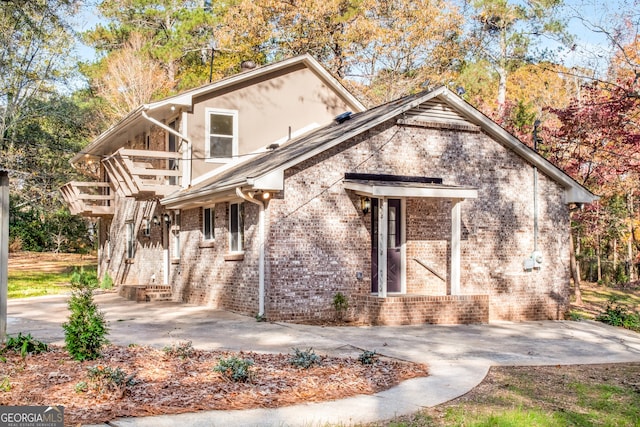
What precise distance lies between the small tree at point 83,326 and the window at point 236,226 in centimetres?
729

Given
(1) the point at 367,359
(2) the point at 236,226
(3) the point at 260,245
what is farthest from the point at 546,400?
(2) the point at 236,226

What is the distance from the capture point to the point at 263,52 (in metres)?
33.0

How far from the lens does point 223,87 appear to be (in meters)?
18.7

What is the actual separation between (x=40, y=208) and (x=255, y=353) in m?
23.3

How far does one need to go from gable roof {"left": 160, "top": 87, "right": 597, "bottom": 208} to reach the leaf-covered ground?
544 cm

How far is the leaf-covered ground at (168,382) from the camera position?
21.3 ft

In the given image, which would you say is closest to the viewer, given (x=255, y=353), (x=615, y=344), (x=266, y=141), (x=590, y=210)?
(x=255, y=353)

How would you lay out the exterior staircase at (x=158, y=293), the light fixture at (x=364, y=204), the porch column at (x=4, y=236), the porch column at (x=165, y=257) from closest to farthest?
the porch column at (x=4, y=236) < the light fixture at (x=364, y=204) < the exterior staircase at (x=158, y=293) < the porch column at (x=165, y=257)

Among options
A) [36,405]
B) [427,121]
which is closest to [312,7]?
[427,121]

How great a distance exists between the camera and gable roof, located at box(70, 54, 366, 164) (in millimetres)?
17828

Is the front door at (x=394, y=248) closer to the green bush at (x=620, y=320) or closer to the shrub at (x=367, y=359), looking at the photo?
the green bush at (x=620, y=320)

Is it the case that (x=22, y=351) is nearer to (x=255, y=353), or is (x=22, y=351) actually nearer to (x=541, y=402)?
(x=255, y=353)

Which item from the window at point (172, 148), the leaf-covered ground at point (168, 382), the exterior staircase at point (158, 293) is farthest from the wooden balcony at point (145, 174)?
the leaf-covered ground at point (168, 382)

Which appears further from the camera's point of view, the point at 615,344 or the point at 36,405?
the point at 615,344
